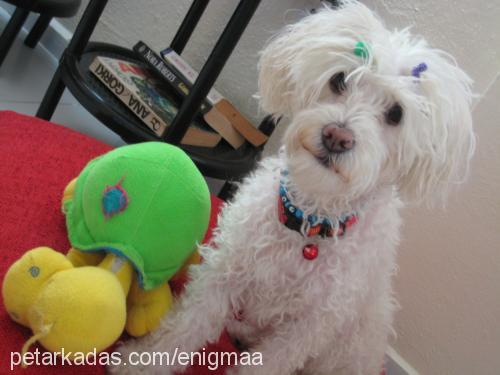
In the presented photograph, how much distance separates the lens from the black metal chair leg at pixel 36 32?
6.77 feet

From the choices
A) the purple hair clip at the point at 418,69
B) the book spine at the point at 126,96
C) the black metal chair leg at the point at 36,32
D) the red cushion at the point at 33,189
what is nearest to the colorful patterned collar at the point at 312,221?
the purple hair clip at the point at 418,69

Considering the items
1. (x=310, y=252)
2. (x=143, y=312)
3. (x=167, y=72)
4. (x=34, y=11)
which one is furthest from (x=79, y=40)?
(x=310, y=252)

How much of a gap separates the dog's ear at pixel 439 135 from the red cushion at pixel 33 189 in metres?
0.58

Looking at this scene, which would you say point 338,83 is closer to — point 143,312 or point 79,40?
point 143,312

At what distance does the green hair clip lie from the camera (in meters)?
0.75

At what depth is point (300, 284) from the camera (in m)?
0.87

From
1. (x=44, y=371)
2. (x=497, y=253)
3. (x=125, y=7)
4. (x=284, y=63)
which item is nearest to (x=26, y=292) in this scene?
(x=44, y=371)

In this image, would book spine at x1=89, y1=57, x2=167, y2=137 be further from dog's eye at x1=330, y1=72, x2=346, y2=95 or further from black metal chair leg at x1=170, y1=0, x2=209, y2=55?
dog's eye at x1=330, y1=72, x2=346, y2=95

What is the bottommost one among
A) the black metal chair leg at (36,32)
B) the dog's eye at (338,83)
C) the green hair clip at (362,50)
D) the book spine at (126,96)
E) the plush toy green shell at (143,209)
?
the black metal chair leg at (36,32)

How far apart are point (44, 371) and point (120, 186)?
327 millimetres

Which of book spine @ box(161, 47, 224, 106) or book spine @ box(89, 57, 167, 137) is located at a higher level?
book spine @ box(161, 47, 224, 106)

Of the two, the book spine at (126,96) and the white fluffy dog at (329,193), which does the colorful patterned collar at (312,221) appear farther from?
the book spine at (126,96)

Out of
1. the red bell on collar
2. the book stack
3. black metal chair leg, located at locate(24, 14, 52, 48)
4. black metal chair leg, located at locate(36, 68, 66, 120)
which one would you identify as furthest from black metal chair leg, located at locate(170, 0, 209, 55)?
the red bell on collar

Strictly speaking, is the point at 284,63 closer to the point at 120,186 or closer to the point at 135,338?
the point at 120,186
